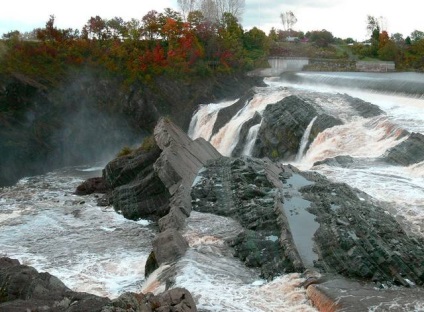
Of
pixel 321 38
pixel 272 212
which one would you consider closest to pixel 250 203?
pixel 272 212

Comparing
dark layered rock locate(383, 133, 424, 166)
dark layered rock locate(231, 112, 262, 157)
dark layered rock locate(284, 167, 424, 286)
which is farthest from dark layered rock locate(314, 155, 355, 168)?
dark layered rock locate(231, 112, 262, 157)

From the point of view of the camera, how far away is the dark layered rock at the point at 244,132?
104 feet

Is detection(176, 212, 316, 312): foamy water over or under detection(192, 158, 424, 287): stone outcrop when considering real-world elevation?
under

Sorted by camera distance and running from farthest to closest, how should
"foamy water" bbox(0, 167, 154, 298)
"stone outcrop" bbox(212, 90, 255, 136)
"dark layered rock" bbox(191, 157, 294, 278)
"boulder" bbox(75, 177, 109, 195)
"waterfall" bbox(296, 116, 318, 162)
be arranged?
"stone outcrop" bbox(212, 90, 255, 136), "waterfall" bbox(296, 116, 318, 162), "boulder" bbox(75, 177, 109, 195), "foamy water" bbox(0, 167, 154, 298), "dark layered rock" bbox(191, 157, 294, 278)

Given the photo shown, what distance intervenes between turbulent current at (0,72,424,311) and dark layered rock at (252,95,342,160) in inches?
29.5

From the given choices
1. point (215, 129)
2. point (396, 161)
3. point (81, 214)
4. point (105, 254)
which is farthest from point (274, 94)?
point (105, 254)

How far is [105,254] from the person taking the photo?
18.6 m

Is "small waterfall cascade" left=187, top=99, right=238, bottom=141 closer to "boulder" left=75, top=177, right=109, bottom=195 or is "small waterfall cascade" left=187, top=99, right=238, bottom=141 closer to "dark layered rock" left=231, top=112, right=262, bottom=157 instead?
"dark layered rock" left=231, top=112, right=262, bottom=157

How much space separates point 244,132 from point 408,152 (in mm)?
11684

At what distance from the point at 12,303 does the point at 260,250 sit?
23.7 feet

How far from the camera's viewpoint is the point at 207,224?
61.2 feet

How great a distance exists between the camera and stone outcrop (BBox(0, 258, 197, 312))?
10.7m

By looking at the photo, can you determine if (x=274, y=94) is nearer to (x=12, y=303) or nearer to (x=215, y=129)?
(x=215, y=129)

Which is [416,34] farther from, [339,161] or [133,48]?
[339,161]
